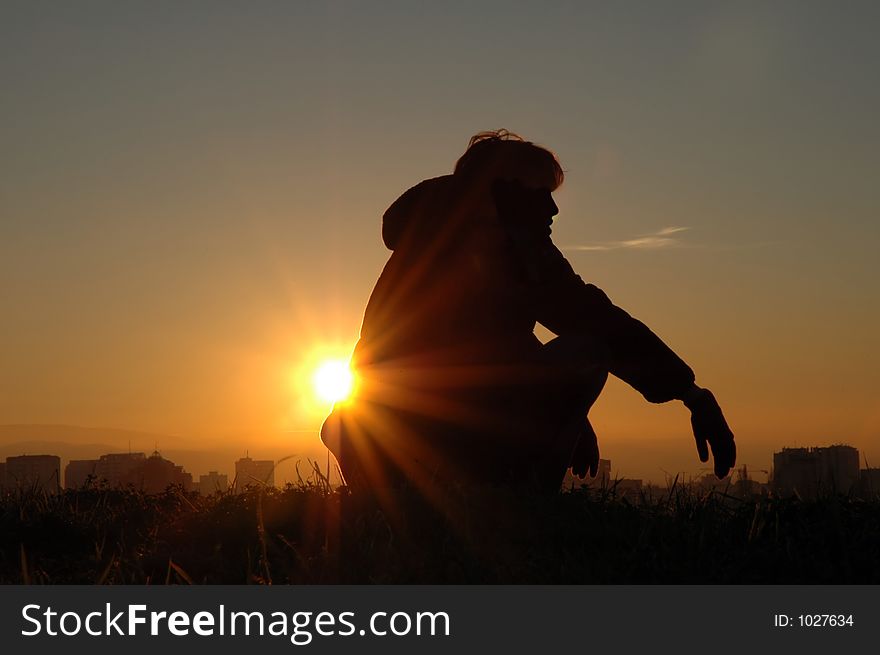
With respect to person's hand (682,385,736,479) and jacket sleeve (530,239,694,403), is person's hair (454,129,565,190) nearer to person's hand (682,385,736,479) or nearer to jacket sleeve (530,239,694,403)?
jacket sleeve (530,239,694,403)

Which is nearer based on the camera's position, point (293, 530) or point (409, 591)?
point (409, 591)

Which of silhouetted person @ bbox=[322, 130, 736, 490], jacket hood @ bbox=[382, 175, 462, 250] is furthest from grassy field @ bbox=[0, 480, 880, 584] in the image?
jacket hood @ bbox=[382, 175, 462, 250]

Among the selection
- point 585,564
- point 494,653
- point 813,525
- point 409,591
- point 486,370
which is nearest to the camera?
point 494,653

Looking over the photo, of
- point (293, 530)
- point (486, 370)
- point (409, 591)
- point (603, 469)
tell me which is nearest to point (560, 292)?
point (486, 370)

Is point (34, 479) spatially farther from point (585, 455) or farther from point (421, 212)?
point (585, 455)

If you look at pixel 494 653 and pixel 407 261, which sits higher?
pixel 407 261

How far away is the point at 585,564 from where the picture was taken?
197 inches

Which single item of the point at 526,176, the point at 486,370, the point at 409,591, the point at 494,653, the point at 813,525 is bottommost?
the point at 494,653

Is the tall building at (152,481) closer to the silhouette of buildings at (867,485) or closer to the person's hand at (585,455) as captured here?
the person's hand at (585,455)

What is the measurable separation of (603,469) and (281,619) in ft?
12.4

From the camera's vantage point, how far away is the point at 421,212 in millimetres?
7480

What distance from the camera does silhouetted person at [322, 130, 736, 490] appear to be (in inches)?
283

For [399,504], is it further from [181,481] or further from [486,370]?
[181,481]

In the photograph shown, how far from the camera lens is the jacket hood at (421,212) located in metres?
7.40
